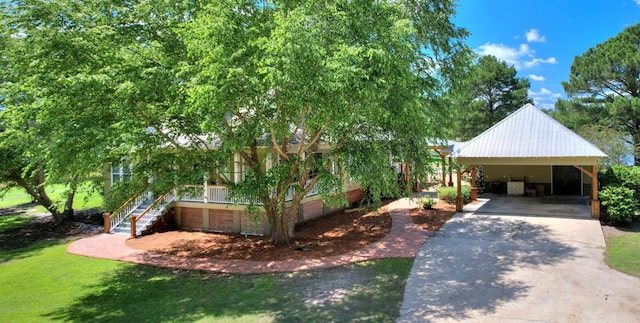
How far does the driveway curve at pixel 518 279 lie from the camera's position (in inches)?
321

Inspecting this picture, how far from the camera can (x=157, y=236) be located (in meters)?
16.8

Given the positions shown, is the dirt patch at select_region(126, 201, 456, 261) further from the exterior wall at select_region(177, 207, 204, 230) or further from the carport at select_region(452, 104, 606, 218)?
the carport at select_region(452, 104, 606, 218)

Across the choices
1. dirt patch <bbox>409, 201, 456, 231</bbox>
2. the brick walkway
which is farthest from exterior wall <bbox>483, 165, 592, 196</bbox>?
the brick walkway

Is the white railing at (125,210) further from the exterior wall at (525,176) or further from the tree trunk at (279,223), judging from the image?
the exterior wall at (525,176)

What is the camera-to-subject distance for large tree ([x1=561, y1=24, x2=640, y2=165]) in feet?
85.9

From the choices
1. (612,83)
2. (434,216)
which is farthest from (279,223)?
(612,83)

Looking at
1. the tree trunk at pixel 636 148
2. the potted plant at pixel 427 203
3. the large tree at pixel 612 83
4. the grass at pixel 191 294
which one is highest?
the large tree at pixel 612 83

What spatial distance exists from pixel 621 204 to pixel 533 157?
12.4 ft

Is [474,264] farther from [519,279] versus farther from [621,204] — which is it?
[621,204]

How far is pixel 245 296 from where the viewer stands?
967 centimetres

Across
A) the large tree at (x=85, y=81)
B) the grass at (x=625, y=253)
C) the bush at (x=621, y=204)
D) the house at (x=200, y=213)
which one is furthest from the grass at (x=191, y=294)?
the bush at (x=621, y=204)

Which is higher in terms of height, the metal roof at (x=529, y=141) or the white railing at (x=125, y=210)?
the metal roof at (x=529, y=141)

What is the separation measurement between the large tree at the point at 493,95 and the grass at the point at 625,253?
25666 mm

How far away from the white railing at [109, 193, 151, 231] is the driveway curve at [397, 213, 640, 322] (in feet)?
44.5
